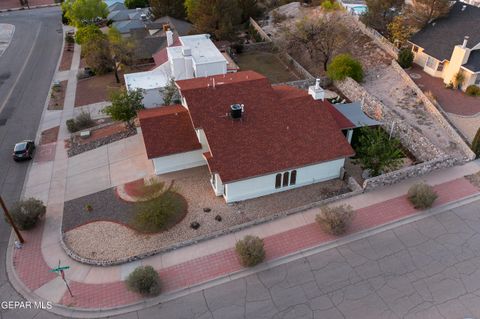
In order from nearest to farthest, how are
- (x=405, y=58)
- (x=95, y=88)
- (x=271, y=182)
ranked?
(x=271, y=182)
(x=405, y=58)
(x=95, y=88)

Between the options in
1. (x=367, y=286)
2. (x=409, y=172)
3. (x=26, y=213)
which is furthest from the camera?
(x=409, y=172)

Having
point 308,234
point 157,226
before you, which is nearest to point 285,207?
point 308,234

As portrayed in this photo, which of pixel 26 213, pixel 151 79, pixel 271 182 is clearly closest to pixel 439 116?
pixel 271 182

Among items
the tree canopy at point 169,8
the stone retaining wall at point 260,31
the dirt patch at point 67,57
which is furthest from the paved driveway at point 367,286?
the tree canopy at point 169,8

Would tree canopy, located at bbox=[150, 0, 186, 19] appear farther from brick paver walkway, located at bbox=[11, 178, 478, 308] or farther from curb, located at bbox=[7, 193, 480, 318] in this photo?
curb, located at bbox=[7, 193, 480, 318]

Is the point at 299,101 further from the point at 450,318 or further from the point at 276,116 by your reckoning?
A: the point at 450,318

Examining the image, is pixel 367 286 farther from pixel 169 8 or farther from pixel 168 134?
pixel 169 8
